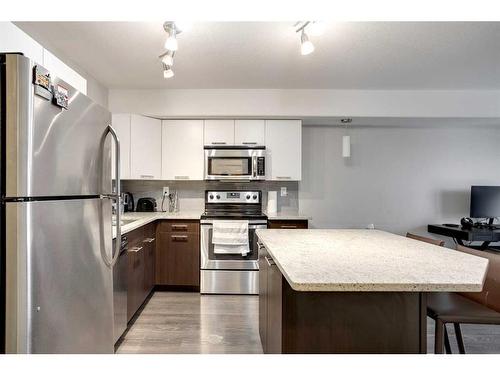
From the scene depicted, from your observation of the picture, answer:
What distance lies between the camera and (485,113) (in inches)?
129

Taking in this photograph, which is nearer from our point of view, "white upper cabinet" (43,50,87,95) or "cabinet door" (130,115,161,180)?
"white upper cabinet" (43,50,87,95)

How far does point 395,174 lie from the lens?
13.0 ft

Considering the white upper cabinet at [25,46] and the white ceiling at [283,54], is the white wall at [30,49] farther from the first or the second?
the white ceiling at [283,54]

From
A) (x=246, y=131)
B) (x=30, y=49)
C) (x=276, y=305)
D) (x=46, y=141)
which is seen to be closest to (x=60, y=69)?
(x=30, y=49)

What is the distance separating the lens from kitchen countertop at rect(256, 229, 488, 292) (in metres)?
0.92

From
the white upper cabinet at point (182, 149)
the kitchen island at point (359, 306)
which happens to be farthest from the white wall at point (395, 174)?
the kitchen island at point (359, 306)

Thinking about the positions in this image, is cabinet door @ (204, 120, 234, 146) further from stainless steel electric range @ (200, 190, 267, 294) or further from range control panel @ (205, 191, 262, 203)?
stainless steel electric range @ (200, 190, 267, 294)

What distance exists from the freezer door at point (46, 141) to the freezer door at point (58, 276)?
8 centimetres

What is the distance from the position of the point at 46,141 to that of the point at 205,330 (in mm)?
1884

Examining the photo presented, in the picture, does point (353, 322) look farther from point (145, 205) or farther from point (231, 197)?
point (145, 205)

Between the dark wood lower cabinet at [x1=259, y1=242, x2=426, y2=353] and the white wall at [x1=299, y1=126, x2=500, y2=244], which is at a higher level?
the white wall at [x1=299, y1=126, x2=500, y2=244]

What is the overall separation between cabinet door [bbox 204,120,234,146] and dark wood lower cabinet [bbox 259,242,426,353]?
2.56m

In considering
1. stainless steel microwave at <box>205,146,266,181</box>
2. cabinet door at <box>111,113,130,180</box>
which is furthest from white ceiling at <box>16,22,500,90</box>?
stainless steel microwave at <box>205,146,266,181</box>
